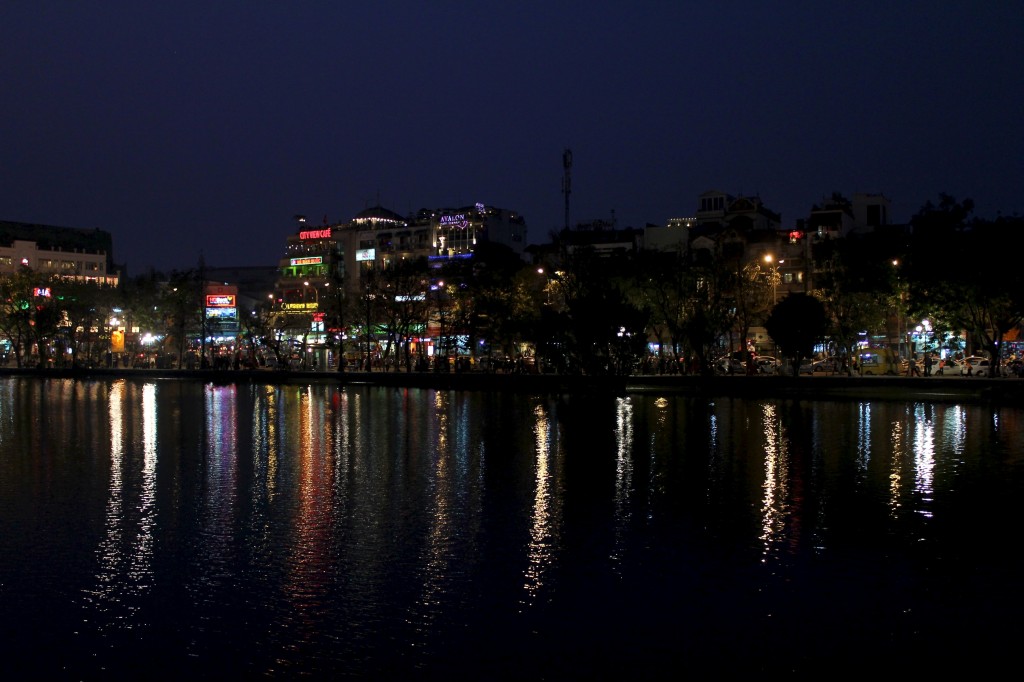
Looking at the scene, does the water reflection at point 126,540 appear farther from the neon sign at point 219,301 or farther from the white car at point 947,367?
the neon sign at point 219,301

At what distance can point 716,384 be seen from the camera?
57750mm

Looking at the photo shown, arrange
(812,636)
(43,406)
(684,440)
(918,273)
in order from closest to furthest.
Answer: (812,636) → (684,440) → (43,406) → (918,273)

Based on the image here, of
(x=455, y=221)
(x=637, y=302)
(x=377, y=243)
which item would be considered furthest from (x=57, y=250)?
(x=637, y=302)

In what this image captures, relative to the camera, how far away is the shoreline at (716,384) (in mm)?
50438

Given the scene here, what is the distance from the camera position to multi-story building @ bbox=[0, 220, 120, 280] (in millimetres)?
145375

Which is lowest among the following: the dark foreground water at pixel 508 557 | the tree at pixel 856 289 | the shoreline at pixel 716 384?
the dark foreground water at pixel 508 557

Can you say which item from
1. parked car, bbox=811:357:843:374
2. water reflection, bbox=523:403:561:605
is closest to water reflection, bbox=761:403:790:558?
water reflection, bbox=523:403:561:605

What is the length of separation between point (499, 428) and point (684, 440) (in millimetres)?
7258

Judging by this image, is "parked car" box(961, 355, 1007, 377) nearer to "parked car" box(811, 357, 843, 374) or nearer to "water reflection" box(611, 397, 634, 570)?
"parked car" box(811, 357, 843, 374)

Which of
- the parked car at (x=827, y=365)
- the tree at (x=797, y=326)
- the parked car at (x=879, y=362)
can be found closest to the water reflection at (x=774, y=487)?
the tree at (x=797, y=326)

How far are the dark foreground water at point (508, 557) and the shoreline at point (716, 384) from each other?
21177 mm

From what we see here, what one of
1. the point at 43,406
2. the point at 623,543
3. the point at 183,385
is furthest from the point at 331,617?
the point at 183,385

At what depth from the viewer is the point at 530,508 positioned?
63.2 feet

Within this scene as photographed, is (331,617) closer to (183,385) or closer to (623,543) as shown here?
(623,543)
